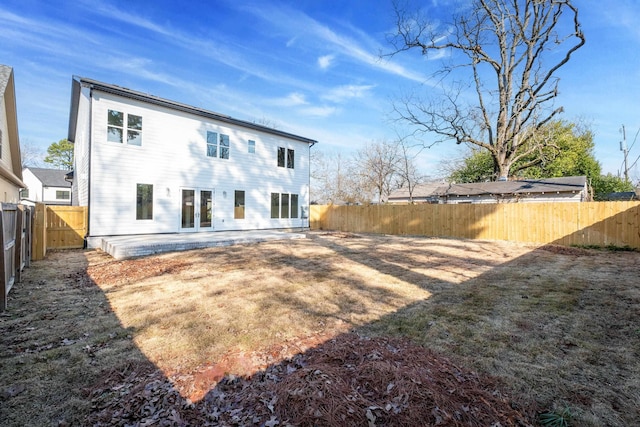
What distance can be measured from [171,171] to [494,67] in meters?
20.4

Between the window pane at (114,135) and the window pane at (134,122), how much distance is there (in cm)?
44

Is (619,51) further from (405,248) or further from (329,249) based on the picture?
(329,249)

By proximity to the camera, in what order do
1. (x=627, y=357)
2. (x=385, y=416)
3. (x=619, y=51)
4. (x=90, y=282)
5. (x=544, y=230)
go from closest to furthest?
(x=385, y=416) < (x=627, y=357) < (x=90, y=282) < (x=544, y=230) < (x=619, y=51)

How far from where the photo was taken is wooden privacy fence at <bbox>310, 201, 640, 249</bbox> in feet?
34.7

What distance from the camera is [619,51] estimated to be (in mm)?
14422

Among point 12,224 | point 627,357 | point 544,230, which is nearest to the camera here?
point 627,357

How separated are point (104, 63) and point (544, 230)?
22.6 metres

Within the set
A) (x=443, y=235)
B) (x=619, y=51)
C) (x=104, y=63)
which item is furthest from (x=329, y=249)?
(x=619, y=51)

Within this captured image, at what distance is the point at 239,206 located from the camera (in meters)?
14.6

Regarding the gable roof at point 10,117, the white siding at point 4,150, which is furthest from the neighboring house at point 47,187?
the white siding at point 4,150

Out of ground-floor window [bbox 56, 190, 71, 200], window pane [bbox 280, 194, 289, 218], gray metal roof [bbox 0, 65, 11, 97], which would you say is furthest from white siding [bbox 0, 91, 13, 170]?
ground-floor window [bbox 56, 190, 71, 200]

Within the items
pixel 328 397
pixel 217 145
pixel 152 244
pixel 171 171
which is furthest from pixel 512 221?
pixel 171 171

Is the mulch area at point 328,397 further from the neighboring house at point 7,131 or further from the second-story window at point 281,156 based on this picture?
the second-story window at point 281,156

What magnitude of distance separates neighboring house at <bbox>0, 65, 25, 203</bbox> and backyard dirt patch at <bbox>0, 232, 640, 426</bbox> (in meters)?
6.29
